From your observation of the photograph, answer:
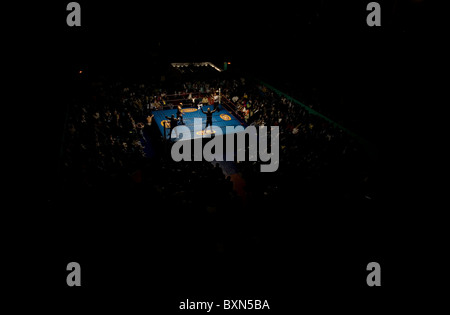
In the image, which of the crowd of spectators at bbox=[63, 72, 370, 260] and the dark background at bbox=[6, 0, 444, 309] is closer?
the dark background at bbox=[6, 0, 444, 309]

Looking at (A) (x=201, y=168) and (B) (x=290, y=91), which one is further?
(B) (x=290, y=91)

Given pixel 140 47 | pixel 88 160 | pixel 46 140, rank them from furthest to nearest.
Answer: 1. pixel 140 47
2. pixel 88 160
3. pixel 46 140

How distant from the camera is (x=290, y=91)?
11297mm

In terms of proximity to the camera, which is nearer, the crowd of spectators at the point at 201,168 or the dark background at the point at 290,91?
the dark background at the point at 290,91

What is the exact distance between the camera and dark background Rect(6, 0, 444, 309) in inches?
162

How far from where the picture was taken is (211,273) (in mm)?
4273

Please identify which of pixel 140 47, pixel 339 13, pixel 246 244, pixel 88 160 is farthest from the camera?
pixel 140 47

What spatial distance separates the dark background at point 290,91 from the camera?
162 inches

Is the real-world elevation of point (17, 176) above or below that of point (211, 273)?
above

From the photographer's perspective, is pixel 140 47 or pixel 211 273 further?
pixel 140 47

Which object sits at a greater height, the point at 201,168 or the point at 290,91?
the point at 290,91

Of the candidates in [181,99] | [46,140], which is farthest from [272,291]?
[181,99]
